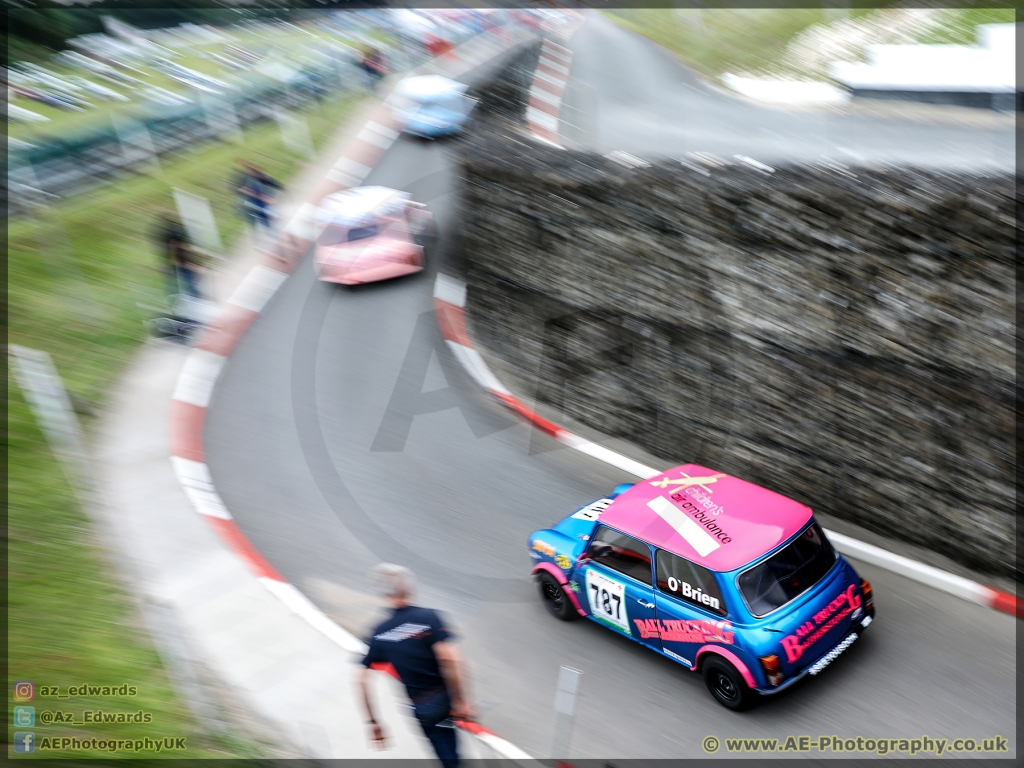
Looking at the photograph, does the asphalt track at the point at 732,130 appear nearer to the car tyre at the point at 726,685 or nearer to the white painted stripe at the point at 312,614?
the car tyre at the point at 726,685

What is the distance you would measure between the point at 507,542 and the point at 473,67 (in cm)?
2758

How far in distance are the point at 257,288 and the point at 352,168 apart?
7.86m

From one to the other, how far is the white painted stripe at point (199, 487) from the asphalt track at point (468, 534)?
0.18 meters

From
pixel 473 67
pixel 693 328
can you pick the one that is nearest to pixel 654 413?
pixel 693 328

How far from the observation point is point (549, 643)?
8.40 m

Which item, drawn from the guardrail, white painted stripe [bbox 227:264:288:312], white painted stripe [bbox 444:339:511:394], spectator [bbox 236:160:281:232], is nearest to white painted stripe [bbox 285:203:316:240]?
spectator [bbox 236:160:281:232]

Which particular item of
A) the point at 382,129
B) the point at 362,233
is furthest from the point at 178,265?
the point at 382,129

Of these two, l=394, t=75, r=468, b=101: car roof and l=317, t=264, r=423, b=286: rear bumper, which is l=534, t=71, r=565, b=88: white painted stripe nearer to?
l=317, t=264, r=423, b=286: rear bumper

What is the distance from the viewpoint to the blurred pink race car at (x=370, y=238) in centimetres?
1698

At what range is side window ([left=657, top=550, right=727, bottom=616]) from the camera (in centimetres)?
712

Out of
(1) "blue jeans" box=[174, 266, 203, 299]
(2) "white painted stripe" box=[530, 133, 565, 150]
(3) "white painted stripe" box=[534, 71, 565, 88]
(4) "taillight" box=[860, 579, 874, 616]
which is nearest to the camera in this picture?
(4) "taillight" box=[860, 579, 874, 616]

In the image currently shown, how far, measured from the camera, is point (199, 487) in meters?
11.4

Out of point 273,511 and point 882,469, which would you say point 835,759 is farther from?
point 273,511

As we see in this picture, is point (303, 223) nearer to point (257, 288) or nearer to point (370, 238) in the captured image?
point (257, 288)
